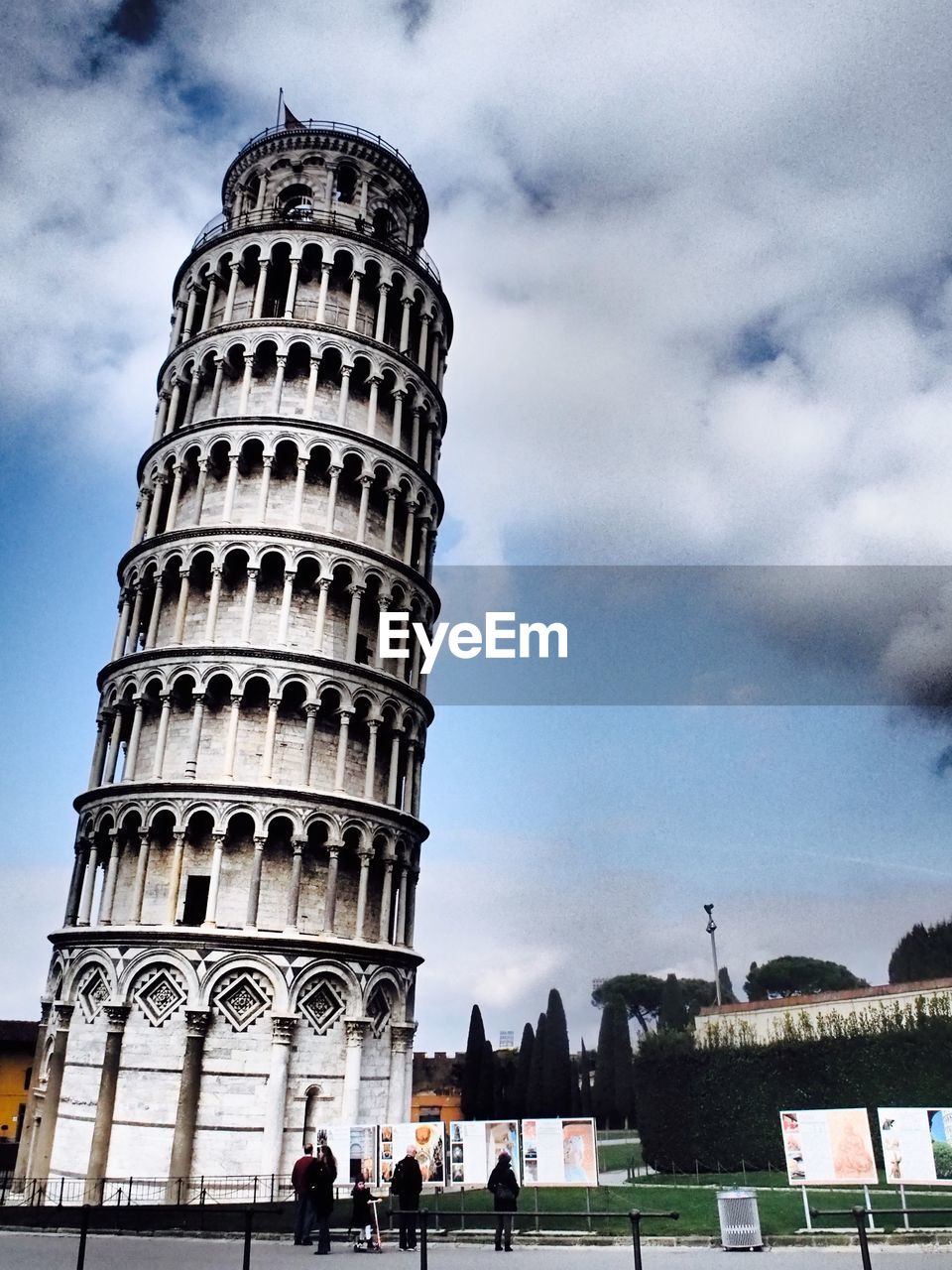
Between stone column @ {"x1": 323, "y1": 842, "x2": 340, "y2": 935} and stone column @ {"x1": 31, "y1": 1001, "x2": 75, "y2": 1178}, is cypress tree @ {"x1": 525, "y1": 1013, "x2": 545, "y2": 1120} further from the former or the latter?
stone column @ {"x1": 31, "y1": 1001, "x2": 75, "y2": 1178}

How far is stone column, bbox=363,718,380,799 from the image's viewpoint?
91.8ft

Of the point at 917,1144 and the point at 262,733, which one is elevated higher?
the point at 262,733

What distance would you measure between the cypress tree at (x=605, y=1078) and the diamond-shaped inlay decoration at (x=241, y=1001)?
39.5m

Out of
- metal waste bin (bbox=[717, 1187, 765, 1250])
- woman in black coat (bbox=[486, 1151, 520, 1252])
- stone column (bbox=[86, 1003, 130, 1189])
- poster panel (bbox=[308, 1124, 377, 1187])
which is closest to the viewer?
metal waste bin (bbox=[717, 1187, 765, 1250])

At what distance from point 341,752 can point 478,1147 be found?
37.4 ft

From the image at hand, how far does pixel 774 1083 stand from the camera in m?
33.3

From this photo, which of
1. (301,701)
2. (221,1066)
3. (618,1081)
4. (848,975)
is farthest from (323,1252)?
(848,975)

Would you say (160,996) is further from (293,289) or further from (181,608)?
A: (293,289)

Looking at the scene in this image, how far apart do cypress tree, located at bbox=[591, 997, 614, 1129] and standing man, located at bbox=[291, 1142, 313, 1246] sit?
4510 cm

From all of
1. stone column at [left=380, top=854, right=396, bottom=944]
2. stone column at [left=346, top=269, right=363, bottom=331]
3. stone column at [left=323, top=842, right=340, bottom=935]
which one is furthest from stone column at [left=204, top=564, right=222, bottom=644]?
stone column at [left=346, top=269, right=363, bottom=331]

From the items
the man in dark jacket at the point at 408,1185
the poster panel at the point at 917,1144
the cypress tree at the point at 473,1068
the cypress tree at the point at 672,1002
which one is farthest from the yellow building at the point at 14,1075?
the poster panel at the point at 917,1144

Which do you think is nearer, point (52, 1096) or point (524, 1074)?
point (52, 1096)

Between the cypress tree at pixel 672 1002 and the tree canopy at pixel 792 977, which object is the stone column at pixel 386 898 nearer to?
the tree canopy at pixel 792 977

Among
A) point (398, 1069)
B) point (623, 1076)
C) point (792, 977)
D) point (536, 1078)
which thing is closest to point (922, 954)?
point (792, 977)
